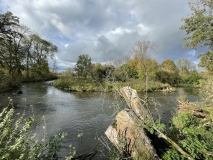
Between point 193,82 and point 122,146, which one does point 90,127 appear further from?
point 193,82

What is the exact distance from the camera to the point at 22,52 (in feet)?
110

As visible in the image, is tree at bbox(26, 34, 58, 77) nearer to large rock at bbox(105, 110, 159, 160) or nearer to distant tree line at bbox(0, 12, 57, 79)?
distant tree line at bbox(0, 12, 57, 79)

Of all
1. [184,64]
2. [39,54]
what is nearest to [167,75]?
[184,64]

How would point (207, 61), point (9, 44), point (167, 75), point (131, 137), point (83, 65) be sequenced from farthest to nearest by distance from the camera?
point (83, 65), point (167, 75), point (9, 44), point (207, 61), point (131, 137)

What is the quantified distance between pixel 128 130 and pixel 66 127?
4.45m

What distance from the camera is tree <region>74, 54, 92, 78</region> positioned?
42.2 meters

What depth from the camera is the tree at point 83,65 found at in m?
42.2

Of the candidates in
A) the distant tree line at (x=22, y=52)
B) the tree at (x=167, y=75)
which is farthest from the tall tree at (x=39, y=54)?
the tree at (x=167, y=75)

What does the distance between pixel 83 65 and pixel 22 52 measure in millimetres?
15904

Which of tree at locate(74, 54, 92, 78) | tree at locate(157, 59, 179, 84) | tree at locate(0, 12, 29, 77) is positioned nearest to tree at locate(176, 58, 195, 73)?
tree at locate(157, 59, 179, 84)

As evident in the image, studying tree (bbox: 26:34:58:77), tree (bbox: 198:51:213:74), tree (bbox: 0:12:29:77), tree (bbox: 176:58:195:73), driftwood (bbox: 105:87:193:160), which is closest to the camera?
driftwood (bbox: 105:87:193:160)

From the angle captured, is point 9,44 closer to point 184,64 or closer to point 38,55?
point 38,55

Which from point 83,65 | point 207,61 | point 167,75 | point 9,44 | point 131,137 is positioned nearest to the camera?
point 131,137

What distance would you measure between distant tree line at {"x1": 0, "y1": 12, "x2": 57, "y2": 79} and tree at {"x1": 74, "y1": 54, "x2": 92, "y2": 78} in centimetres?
890
